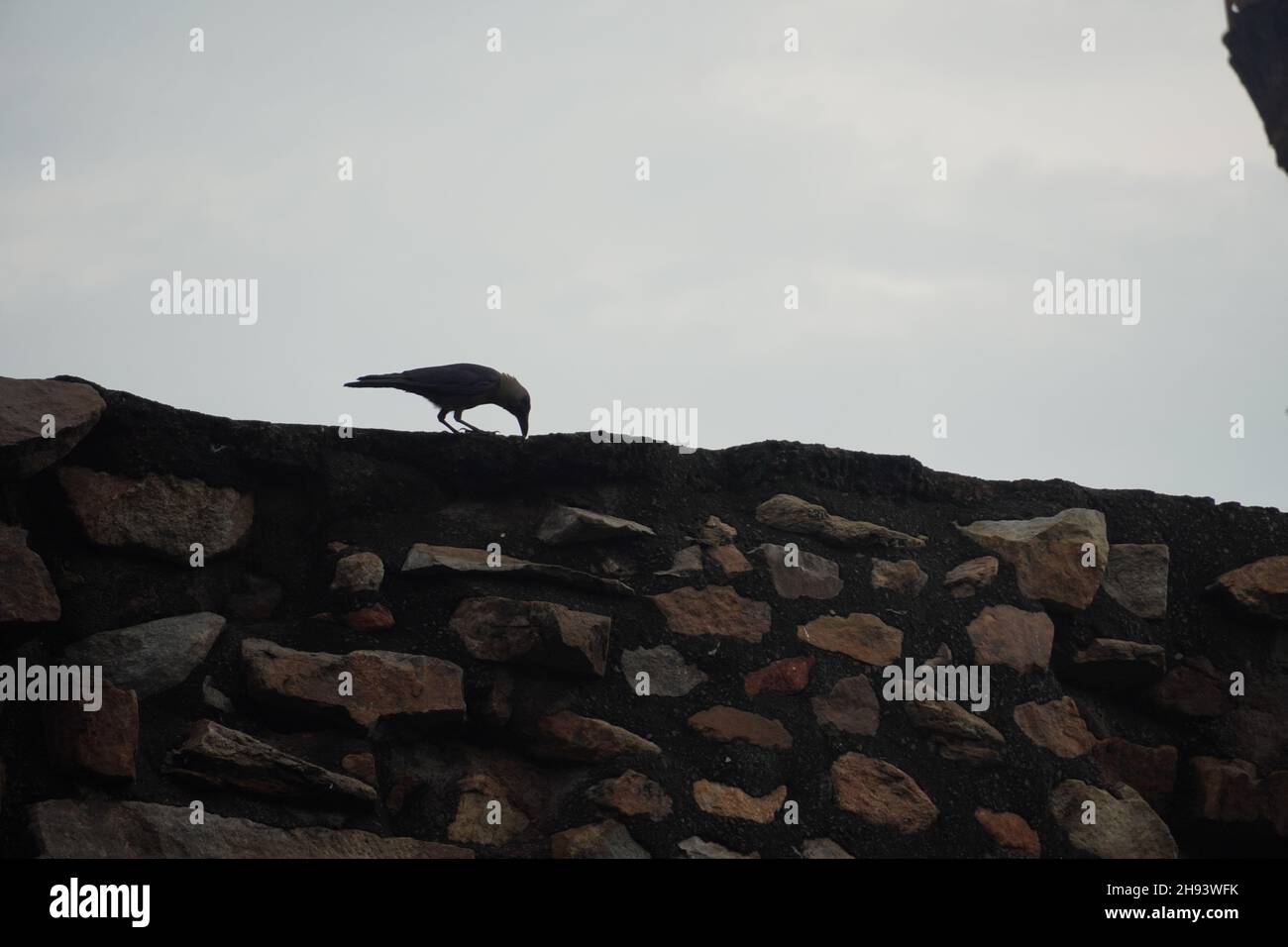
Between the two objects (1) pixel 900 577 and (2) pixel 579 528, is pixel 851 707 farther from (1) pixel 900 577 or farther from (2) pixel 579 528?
(2) pixel 579 528

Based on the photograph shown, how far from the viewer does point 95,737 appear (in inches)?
123

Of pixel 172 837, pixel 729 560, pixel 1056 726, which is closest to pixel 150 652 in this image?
pixel 172 837

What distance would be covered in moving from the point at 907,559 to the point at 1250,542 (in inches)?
56.4

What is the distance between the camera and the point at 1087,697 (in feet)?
13.9

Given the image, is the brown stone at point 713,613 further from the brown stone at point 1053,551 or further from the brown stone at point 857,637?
the brown stone at point 1053,551

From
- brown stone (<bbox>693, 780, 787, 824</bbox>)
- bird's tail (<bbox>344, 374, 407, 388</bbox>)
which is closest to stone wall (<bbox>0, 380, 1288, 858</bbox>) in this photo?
brown stone (<bbox>693, 780, 787, 824</bbox>)

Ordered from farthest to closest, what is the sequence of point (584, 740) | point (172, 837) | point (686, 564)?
1. point (686, 564)
2. point (584, 740)
3. point (172, 837)

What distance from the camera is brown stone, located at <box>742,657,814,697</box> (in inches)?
152

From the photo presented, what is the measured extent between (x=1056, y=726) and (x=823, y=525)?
42.1 inches

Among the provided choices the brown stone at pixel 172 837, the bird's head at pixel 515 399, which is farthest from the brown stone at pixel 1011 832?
the bird's head at pixel 515 399

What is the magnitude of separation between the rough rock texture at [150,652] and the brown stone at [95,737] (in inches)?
5.1

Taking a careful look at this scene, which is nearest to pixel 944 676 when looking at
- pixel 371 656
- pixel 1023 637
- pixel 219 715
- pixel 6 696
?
pixel 1023 637

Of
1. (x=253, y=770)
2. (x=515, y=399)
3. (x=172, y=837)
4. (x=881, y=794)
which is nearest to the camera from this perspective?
(x=172, y=837)

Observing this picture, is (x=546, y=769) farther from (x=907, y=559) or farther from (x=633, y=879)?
(x=907, y=559)
